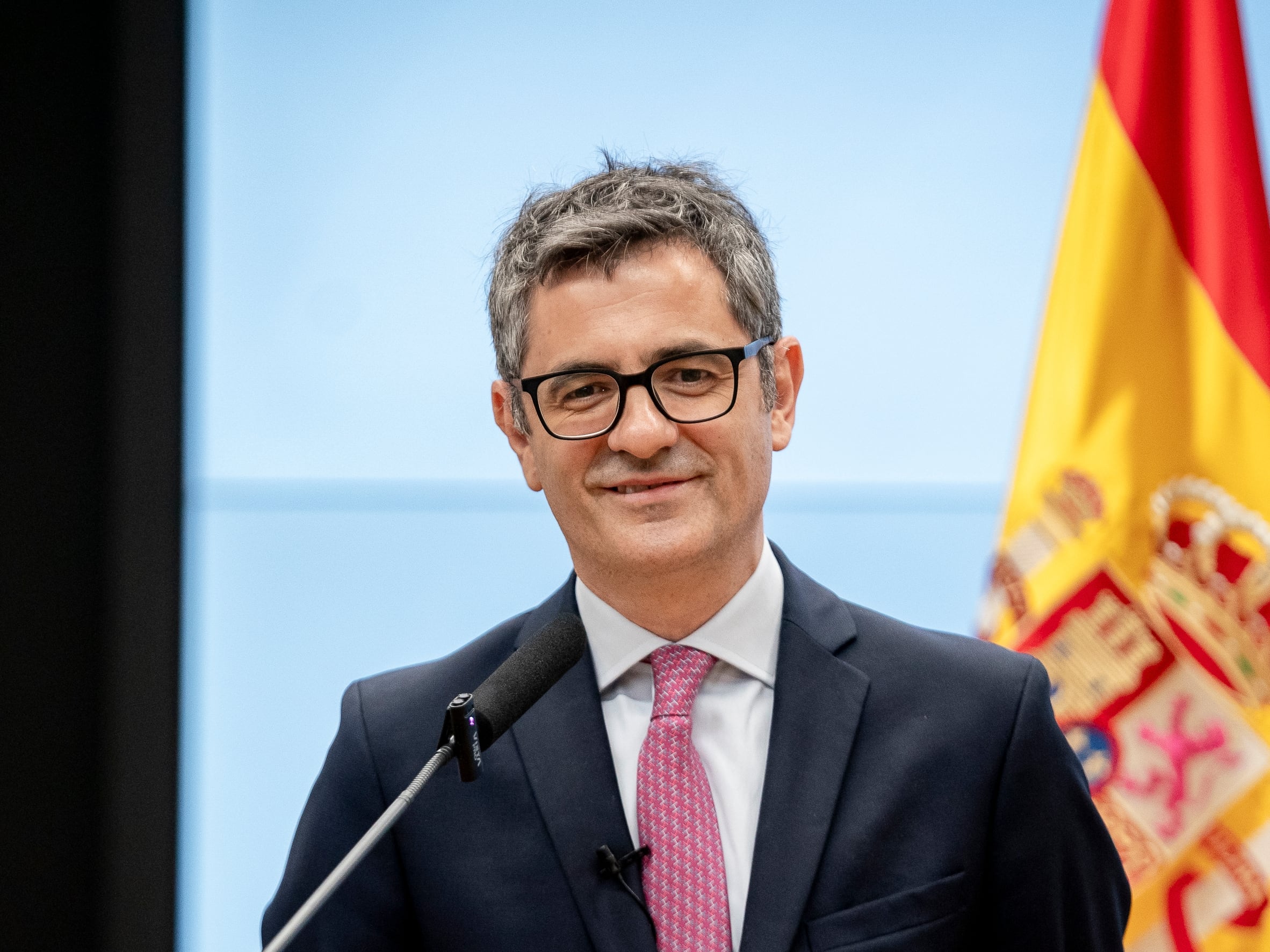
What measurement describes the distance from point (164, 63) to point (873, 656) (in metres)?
2.09

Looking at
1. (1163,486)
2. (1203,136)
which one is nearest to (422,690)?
(1163,486)

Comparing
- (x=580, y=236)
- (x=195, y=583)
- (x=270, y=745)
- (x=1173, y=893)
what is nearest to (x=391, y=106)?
(x=195, y=583)

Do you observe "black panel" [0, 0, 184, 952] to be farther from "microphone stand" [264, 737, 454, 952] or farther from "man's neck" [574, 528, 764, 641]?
"microphone stand" [264, 737, 454, 952]

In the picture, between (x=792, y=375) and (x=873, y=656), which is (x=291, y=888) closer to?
(x=873, y=656)

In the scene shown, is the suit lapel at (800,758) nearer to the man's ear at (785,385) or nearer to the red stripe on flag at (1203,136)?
the man's ear at (785,385)

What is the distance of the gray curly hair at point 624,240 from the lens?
127cm

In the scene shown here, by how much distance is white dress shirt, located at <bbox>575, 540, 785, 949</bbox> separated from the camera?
1.25 m

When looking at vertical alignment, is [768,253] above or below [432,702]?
above

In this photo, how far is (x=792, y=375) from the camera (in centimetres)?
144

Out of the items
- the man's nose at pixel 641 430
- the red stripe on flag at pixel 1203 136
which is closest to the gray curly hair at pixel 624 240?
the man's nose at pixel 641 430

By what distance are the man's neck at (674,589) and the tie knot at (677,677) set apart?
1.2 inches

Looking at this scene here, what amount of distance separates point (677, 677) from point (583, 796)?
19 centimetres

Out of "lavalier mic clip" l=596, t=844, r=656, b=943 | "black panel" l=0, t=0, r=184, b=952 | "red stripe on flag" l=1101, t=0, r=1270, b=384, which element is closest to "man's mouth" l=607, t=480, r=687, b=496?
"lavalier mic clip" l=596, t=844, r=656, b=943

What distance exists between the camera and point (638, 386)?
1.21m
